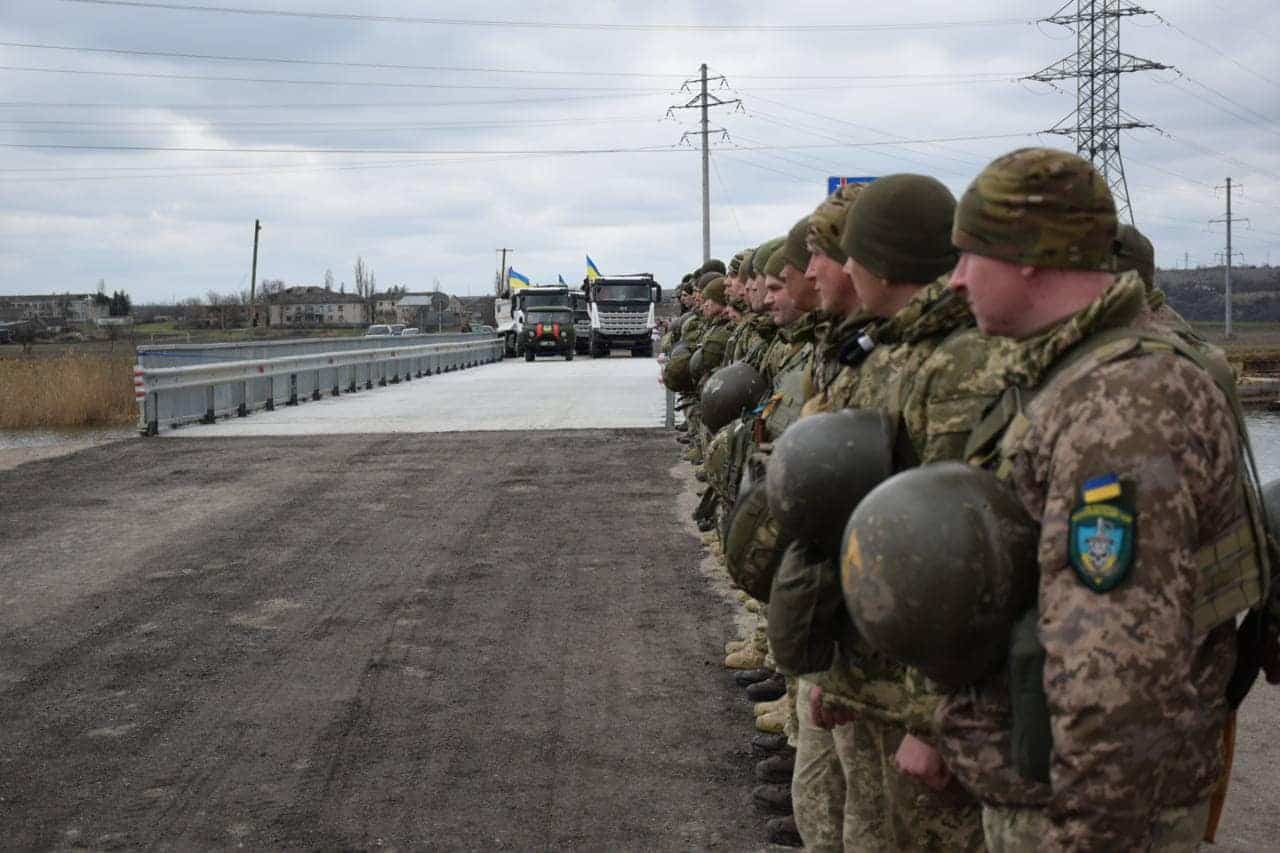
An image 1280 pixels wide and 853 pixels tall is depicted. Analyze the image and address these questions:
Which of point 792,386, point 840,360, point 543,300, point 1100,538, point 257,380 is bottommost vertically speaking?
point 257,380

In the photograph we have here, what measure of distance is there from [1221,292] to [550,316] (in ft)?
290

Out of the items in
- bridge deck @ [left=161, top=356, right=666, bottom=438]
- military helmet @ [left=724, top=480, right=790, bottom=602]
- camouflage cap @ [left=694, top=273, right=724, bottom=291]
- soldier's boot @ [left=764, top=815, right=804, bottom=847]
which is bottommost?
soldier's boot @ [left=764, top=815, right=804, bottom=847]

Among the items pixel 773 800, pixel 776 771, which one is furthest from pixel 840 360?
pixel 776 771

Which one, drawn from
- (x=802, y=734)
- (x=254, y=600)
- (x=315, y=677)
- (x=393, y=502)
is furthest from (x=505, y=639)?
(x=393, y=502)

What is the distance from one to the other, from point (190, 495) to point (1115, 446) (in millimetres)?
12691

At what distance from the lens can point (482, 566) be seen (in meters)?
10.3

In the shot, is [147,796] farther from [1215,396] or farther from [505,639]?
[1215,396]

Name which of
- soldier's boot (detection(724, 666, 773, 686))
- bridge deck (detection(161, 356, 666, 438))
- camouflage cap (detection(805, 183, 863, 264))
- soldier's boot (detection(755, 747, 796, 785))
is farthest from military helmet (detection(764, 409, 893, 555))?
bridge deck (detection(161, 356, 666, 438))

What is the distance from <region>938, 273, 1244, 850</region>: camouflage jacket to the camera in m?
2.31

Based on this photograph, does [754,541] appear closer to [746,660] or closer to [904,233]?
[904,233]

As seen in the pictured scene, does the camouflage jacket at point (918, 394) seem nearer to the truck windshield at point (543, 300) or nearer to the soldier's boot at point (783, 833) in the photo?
the soldier's boot at point (783, 833)

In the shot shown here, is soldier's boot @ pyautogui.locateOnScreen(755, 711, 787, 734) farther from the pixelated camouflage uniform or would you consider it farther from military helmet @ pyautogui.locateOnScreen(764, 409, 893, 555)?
military helmet @ pyautogui.locateOnScreen(764, 409, 893, 555)

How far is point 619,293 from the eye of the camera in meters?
51.2

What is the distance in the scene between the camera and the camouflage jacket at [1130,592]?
7.59 feet
